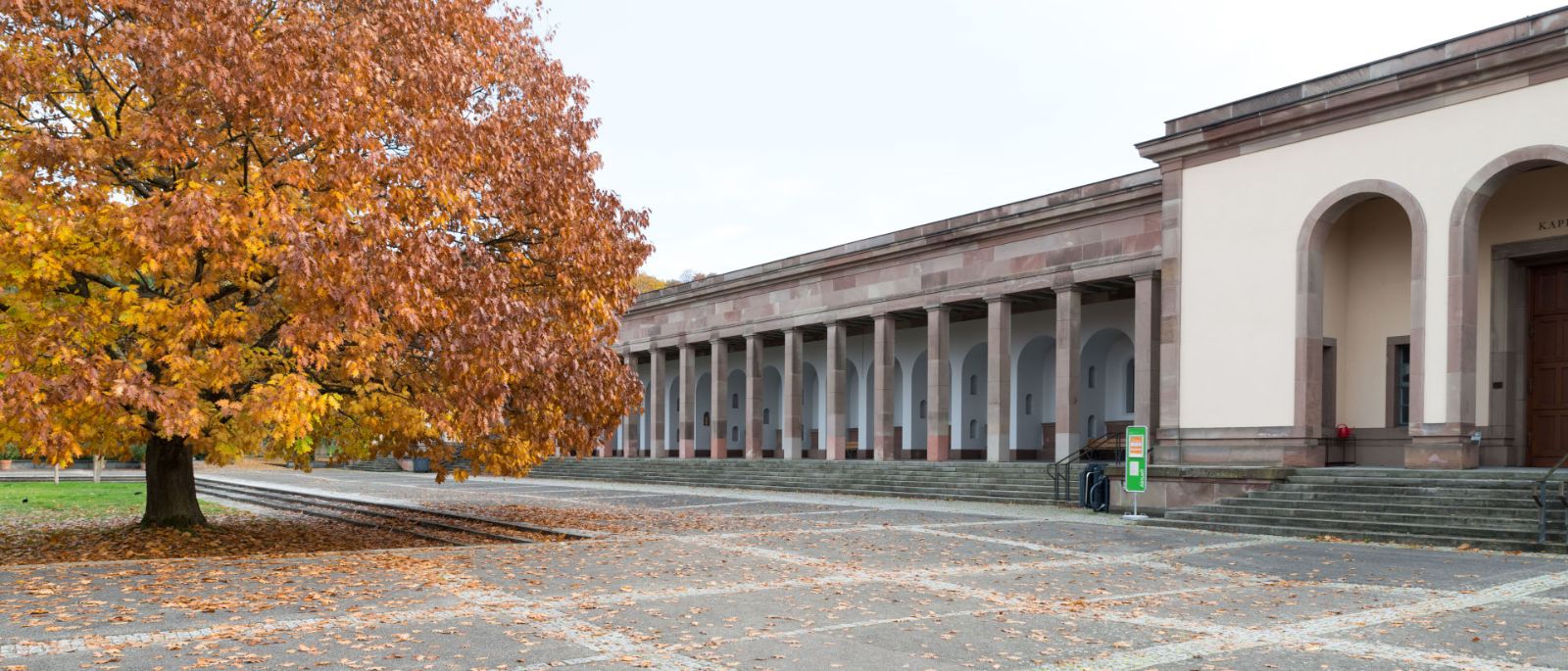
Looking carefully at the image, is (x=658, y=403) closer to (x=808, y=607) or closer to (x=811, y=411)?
(x=811, y=411)

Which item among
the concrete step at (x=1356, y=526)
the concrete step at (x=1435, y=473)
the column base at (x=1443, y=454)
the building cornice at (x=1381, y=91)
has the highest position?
the building cornice at (x=1381, y=91)

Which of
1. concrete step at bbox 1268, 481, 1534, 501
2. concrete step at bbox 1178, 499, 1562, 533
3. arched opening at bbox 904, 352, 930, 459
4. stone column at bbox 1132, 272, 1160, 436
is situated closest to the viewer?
concrete step at bbox 1178, 499, 1562, 533

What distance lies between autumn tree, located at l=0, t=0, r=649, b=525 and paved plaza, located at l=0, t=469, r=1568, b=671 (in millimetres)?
1691

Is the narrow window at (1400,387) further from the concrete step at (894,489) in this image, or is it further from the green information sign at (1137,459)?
the concrete step at (894,489)

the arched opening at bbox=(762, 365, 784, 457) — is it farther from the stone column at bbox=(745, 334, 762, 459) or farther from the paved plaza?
the paved plaza

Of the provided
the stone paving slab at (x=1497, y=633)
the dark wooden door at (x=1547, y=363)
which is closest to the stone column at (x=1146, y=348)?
the dark wooden door at (x=1547, y=363)

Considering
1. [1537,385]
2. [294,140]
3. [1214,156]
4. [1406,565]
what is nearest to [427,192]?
[294,140]

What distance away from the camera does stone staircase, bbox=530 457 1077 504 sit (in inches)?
983

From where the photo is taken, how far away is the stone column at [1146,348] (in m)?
24.8

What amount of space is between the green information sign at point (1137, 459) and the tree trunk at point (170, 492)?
14.1 metres

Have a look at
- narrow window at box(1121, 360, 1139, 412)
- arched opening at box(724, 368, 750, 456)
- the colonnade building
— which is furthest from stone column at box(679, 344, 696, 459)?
narrow window at box(1121, 360, 1139, 412)

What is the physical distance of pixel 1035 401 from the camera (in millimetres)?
35531

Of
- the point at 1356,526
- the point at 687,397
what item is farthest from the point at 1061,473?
the point at 687,397

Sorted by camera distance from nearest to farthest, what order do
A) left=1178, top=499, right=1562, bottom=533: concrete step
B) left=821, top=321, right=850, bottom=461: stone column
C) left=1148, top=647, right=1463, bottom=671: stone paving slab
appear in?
1. left=1148, top=647, right=1463, bottom=671: stone paving slab
2. left=1178, top=499, right=1562, bottom=533: concrete step
3. left=821, top=321, right=850, bottom=461: stone column
